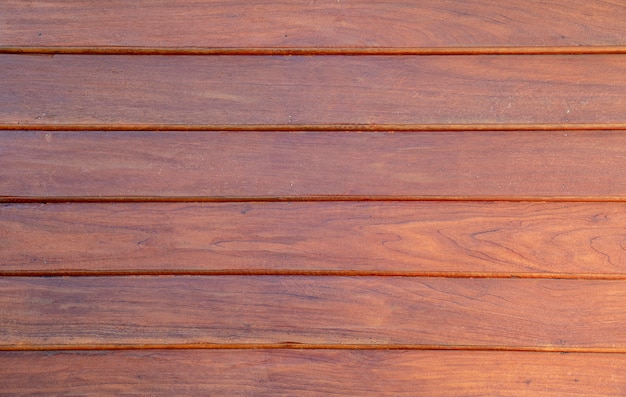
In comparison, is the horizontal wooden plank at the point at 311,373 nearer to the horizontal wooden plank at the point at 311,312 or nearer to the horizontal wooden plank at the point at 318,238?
the horizontal wooden plank at the point at 311,312

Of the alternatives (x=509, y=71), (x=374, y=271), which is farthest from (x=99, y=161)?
Answer: (x=509, y=71)

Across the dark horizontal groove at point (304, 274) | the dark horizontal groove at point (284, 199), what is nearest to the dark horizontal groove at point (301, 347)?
the dark horizontal groove at point (304, 274)

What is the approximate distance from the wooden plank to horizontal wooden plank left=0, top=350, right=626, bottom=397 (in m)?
0.48

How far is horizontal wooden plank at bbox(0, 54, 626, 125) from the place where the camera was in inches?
34.8

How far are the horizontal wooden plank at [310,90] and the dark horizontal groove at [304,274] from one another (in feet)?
0.73

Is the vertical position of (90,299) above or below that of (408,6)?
below

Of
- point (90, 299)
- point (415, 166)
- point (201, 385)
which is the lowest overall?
point (201, 385)

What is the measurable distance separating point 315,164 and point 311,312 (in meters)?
0.23

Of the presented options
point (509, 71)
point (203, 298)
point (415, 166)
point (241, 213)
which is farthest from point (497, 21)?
point (203, 298)

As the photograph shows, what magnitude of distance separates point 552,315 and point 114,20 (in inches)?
31.7

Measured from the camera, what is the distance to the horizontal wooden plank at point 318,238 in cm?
89

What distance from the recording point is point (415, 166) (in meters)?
0.89

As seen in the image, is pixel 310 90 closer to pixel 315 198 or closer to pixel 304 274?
pixel 315 198

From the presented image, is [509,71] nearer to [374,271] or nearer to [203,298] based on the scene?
[374,271]
